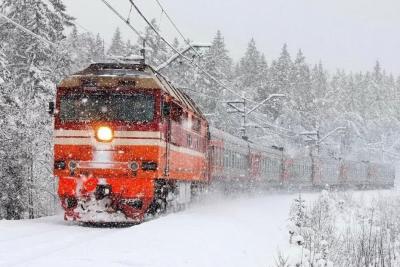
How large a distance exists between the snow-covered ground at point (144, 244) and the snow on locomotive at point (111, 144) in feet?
2.64

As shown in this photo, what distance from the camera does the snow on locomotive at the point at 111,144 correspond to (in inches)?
535

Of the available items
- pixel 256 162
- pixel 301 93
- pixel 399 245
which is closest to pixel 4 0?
pixel 256 162

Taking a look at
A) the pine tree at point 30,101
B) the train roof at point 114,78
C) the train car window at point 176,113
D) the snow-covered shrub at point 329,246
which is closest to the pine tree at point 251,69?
the pine tree at point 30,101

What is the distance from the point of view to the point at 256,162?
3353cm

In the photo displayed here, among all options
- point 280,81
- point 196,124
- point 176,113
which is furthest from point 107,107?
point 280,81

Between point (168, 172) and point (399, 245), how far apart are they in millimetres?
6044

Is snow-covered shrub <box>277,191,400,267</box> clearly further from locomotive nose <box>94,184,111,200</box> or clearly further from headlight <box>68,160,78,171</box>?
headlight <box>68,160,78,171</box>

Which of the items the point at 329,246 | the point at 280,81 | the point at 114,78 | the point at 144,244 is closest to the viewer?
the point at 144,244

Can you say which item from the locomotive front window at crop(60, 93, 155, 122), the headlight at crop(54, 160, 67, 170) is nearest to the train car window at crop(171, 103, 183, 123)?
the locomotive front window at crop(60, 93, 155, 122)

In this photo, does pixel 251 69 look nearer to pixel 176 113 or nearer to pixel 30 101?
pixel 30 101

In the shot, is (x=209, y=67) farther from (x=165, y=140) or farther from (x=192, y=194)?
(x=165, y=140)

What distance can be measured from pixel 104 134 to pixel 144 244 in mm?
4535

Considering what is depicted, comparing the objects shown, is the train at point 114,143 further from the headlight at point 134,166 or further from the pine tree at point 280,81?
the pine tree at point 280,81

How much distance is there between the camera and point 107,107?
14086mm
